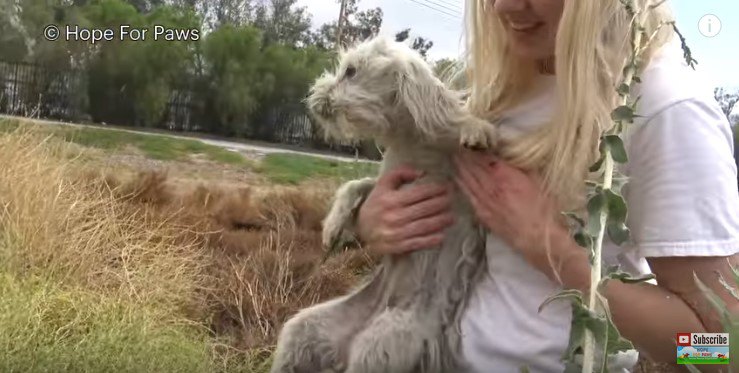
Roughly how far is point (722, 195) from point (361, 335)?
1.49ft

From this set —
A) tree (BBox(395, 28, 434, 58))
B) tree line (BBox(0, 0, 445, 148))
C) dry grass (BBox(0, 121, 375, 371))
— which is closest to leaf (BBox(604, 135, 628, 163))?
tree (BBox(395, 28, 434, 58))

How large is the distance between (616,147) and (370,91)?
2.38 ft

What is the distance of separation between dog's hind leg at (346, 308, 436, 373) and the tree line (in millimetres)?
929

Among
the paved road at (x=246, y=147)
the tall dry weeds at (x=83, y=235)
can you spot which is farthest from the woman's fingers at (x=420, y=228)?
the tall dry weeds at (x=83, y=235)

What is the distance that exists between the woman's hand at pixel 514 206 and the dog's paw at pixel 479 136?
2 centimetres

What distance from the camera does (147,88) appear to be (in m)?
1.91

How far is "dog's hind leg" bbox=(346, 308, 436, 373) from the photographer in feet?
3.07

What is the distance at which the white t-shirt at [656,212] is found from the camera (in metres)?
0.73

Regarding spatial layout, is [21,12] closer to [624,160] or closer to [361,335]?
[361,335]

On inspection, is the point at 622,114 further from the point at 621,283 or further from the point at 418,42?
the point at 418,42

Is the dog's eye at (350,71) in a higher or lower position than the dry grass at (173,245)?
higher

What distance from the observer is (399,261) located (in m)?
1.02
